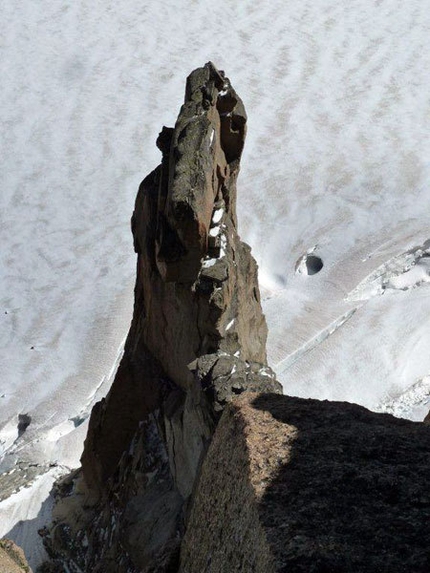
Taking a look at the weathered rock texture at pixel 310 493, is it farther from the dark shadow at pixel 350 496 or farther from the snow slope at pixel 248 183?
the snow slope at pixel 248 183

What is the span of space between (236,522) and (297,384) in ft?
29.5

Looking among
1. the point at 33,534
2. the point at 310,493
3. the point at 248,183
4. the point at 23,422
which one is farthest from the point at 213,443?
the point at 248,183

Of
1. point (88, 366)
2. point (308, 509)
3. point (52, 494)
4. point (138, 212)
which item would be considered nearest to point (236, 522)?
point (308, 509)

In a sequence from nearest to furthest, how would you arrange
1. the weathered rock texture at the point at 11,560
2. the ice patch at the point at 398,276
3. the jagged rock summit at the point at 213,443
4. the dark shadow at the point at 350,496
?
the dark shadow at the point at 350,496
the jagged rock summit at the point at 213,443
the weathered rock texture at the point at 11,560
the ice patch at the point at 398,276

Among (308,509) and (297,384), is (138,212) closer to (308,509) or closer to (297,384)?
(297,384)

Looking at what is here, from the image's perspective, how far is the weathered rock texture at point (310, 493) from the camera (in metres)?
3.34

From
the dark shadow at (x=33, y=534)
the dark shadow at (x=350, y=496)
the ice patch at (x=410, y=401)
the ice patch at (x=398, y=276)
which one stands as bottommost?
the dark shadow at (x=350, y=496)

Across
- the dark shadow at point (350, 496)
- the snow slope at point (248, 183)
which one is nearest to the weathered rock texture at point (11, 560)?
the dark shadow at point (350, 496)

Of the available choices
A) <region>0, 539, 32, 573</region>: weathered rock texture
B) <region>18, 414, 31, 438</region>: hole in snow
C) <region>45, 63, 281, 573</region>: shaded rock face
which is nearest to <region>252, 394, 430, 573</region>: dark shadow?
<region>0, 539, 32, 573</region>: weathered rock texture

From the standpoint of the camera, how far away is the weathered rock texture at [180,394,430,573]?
3342 mm

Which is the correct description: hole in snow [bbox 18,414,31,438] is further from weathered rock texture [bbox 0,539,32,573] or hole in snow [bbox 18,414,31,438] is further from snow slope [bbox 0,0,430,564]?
weathered rock texture [bbox 0,539,32,573]

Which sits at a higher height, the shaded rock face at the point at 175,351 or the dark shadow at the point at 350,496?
the shaded rock face at the point at 175,351

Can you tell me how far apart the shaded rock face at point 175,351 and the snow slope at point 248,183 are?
7.45 feet

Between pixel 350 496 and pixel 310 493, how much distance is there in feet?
0.43
